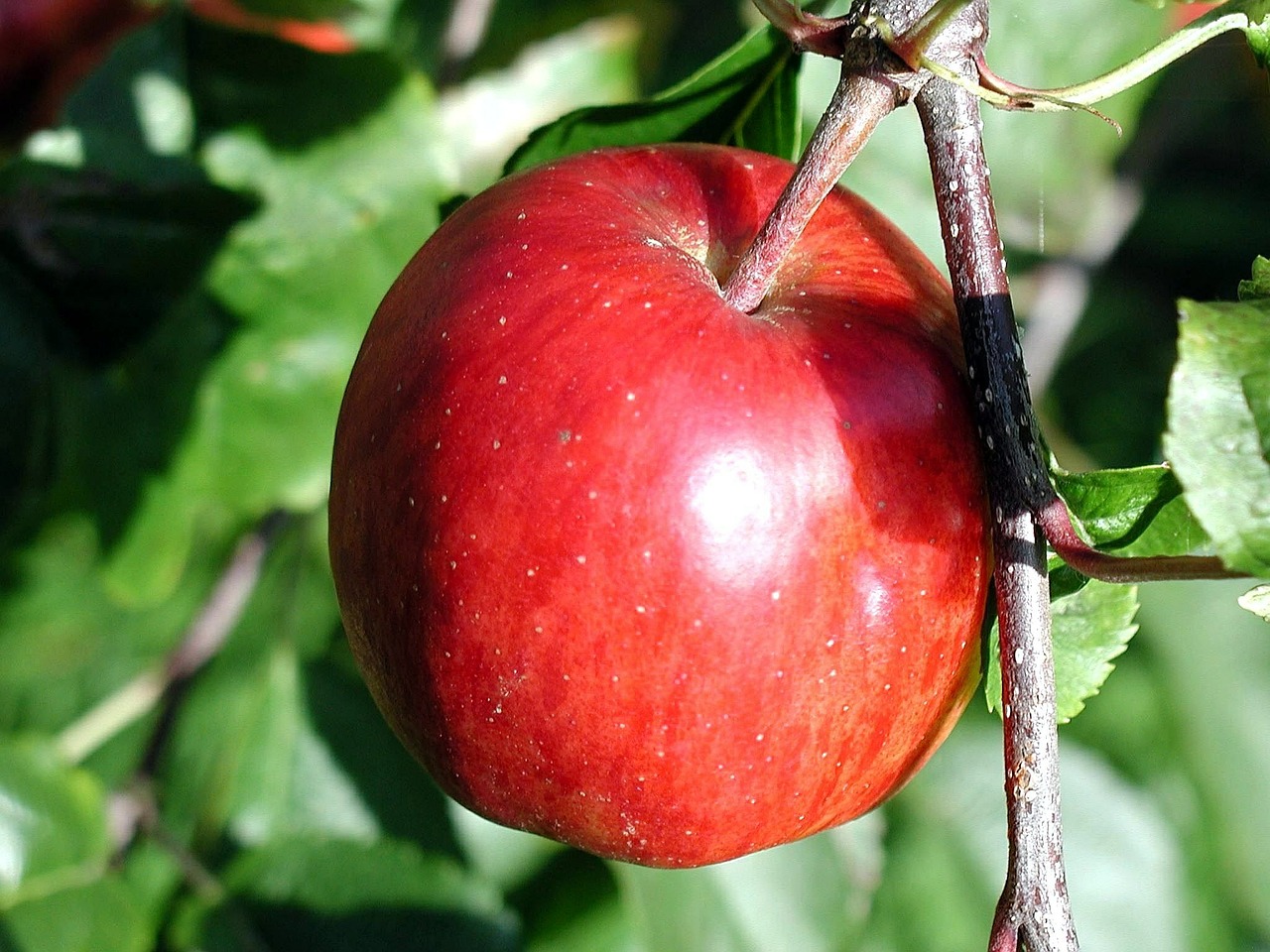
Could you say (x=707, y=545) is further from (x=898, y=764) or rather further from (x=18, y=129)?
(x=18, y=129)

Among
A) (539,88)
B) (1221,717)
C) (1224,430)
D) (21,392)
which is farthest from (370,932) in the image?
(1221,717)

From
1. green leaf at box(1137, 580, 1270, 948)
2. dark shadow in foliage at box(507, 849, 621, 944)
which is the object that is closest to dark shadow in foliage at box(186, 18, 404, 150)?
dark shadow in foliage at box(507, 849, 621, 944)

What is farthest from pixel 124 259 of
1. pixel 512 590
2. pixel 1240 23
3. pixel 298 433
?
pixel 1240 23

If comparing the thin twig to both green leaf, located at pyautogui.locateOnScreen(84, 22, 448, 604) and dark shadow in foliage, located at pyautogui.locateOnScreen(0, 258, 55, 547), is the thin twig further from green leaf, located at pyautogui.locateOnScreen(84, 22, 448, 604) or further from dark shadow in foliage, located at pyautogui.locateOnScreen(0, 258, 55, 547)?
dark shadow in foliage, located at pyautogui.locateOnScreen(0, 258, 55, 547)

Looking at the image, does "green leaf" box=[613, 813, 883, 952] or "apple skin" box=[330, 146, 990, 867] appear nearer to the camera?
"apple skin" box=[330, 146, 990, 867]

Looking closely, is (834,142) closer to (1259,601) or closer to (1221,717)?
(1259,601)

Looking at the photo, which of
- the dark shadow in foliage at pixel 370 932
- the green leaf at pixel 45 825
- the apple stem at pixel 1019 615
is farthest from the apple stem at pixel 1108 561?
the green leaf at pixel 45 825
